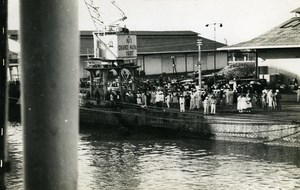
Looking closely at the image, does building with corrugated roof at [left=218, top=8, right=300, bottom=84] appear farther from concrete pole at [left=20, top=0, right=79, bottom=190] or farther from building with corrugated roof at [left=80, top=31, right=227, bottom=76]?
concrete pole at [left=20, top=0, right=79, bottom=190]

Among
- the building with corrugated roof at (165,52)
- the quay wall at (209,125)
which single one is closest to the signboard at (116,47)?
the quay wall at (209,125)

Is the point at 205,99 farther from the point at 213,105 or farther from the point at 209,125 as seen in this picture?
the point at 209,125

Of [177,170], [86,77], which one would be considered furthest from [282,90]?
[86,77]

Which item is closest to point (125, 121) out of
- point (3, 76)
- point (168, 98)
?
point (168, 98)

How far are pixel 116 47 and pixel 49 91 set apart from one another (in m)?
33.3

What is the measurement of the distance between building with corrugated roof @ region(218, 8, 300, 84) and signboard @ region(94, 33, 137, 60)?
8.30m

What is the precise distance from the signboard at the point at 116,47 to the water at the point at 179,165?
1232cm

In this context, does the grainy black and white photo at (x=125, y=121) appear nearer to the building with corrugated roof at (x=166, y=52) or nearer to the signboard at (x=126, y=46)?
the signboard at (x=126, y=46)

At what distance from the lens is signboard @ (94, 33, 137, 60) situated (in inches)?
1384

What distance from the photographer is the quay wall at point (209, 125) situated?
67.0 feet

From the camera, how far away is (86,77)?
53.2 meters

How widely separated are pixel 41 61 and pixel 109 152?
63.9 feet

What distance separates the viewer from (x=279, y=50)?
30391 mm

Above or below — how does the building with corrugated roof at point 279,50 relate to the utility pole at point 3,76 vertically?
above
